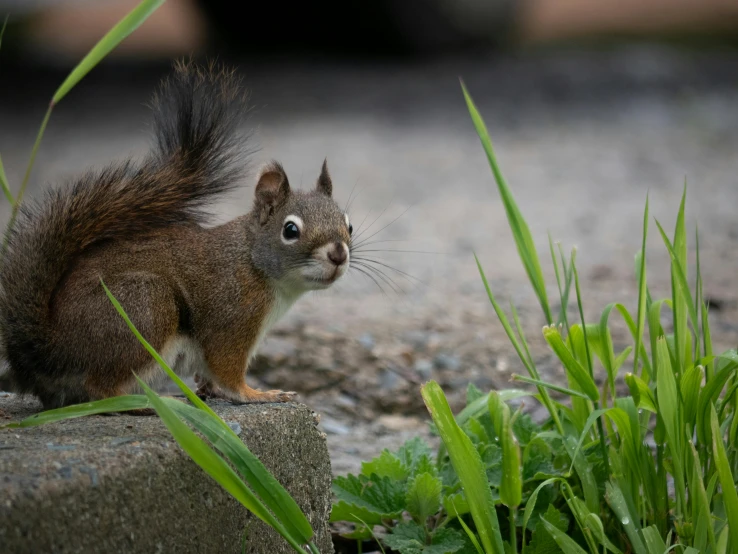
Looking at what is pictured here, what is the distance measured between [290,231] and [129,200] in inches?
12.4

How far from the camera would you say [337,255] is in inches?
73.8

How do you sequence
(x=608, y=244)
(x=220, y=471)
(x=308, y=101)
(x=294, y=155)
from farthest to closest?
(x=308, y=101)
(x=294, y=155)
(x=608, y=244)
(x=220, y=471)

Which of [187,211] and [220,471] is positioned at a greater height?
[187,211]

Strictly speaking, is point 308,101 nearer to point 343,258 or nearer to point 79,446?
point 343,258

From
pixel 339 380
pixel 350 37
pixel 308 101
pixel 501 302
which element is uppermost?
pixel 350 37

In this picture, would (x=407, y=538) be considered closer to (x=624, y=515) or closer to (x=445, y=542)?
(x=445, y=542)

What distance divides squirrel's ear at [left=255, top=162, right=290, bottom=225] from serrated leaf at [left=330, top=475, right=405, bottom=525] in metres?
0.56

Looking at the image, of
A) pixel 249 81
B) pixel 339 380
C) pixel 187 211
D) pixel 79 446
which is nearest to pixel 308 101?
pixel 249 81

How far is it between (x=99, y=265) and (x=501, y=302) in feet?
7.33

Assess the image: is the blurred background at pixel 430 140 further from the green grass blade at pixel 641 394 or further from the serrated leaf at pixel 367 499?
the green grass blade at pixel 641 394

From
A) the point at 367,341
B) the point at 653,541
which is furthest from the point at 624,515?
the point at 367,341

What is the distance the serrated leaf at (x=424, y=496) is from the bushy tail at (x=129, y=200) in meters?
0.66

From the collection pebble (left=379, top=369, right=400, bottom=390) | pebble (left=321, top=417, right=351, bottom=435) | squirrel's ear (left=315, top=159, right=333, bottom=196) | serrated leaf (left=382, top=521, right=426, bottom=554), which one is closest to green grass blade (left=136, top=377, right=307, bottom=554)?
serrated leaf (left=382, top=521, right=426, bottom=554)

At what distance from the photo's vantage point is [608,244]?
4.54 meters
